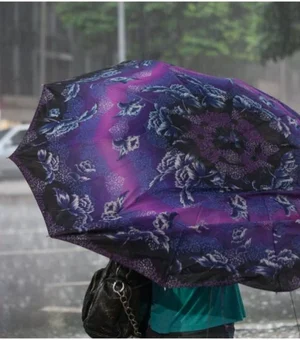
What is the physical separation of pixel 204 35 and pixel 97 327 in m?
22.6

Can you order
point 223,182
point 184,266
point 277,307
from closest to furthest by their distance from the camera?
1. point 184,266
2. point 223,182
3. point 277,307

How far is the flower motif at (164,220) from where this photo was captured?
1.63 metres

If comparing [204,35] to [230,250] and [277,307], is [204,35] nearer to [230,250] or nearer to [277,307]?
[277,307]

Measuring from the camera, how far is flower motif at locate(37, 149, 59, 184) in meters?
1.74

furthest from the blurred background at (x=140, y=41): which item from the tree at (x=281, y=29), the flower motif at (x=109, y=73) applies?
the flower motif at (x=109, y=73)

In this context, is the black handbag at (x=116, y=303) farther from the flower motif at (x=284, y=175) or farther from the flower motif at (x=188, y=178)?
the flower motif at (x=284, y=175)

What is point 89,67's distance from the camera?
2548cm

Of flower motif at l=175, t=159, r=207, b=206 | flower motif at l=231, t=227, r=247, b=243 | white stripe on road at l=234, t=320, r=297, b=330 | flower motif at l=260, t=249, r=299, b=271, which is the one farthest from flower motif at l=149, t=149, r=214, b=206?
white stripe on road at l=234, t=320, r=297, b=330

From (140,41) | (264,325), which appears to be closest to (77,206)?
(264,325)

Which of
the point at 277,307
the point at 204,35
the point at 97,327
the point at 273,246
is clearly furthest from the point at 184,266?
the point at 204,35

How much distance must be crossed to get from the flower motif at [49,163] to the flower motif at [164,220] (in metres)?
0.32

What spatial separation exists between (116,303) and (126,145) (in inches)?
17.5

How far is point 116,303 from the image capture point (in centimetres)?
180

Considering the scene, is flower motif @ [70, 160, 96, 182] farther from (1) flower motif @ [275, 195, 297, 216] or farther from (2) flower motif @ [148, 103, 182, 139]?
(1) flower motif @ [275, 195, 297, 216]
